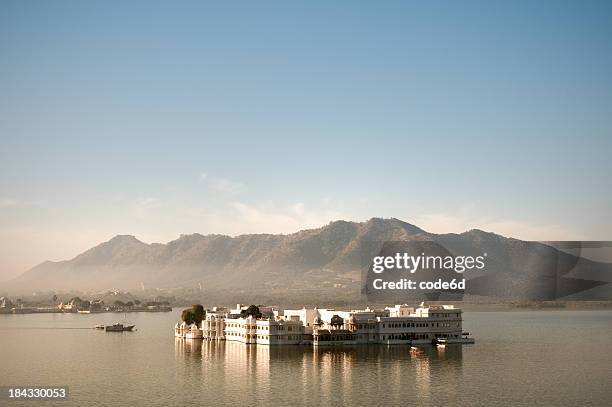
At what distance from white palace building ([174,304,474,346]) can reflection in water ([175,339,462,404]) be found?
245 cm

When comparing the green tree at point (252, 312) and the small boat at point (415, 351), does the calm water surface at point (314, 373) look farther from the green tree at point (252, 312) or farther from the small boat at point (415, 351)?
the green tree at point (252, 312)

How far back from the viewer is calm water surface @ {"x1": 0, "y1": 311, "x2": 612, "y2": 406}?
51.4 metres

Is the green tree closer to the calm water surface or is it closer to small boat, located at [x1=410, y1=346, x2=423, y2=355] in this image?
the calm water surface

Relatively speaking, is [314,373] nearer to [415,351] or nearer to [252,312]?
[415,351]

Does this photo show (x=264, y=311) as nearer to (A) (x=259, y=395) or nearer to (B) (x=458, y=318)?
(B) (x=458, y=318)

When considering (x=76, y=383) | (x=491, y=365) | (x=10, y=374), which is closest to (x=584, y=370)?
(x=491, y=365)

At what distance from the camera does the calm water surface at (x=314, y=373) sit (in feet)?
169

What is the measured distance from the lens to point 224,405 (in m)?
48.8

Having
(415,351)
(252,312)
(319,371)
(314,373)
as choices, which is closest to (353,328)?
(415,351)

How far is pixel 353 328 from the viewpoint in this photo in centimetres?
8550

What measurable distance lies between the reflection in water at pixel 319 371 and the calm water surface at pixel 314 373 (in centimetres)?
8

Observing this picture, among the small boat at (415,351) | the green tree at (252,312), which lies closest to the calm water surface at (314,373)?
the small boat at (415,351)

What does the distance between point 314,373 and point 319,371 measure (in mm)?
1197

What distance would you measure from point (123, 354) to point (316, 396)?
33056 mm
